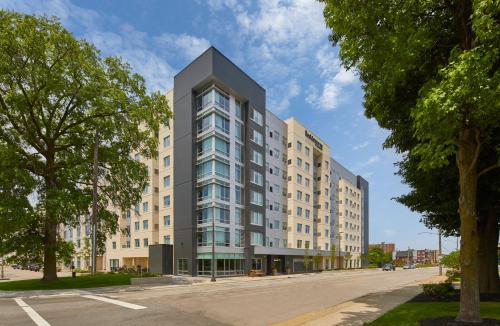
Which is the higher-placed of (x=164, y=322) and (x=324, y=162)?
(x=324, y=162)

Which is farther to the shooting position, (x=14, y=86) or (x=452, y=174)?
(x=14, y=86)

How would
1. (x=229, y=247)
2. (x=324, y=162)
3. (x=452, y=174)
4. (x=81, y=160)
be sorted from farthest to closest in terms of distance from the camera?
(x=324, y=162), (x=229, y=247), (x=81, y=160), (x=452, y=174)

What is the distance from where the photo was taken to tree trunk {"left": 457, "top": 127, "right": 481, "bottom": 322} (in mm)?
9992

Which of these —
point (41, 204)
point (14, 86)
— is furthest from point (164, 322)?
point (14, 86)

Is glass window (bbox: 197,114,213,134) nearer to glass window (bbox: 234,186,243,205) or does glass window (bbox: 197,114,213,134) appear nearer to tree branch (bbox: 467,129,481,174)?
glass window (bbox: 234,186,243,205)

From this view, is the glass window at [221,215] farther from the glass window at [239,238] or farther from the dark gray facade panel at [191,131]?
the dark gray facade panel at [191,131]

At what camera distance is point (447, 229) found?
21422 millimetres

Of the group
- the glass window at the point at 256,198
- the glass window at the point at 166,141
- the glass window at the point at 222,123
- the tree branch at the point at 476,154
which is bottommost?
the glass window at the point at 256,198

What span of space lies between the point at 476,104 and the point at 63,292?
26043mm

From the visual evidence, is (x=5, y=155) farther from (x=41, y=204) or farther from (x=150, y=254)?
(x=150, y=254)

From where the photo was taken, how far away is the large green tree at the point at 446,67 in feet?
27.0

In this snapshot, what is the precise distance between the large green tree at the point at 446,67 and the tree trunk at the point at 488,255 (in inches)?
362

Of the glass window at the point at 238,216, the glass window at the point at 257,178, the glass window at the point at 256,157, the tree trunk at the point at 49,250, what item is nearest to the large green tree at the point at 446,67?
the tree trunk at the point at 49,250

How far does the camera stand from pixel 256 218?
175ft
